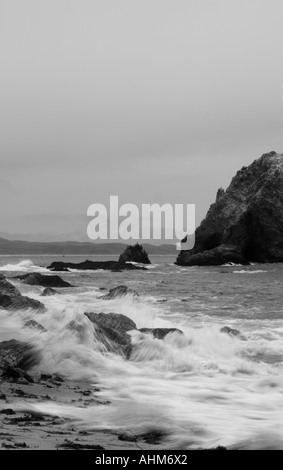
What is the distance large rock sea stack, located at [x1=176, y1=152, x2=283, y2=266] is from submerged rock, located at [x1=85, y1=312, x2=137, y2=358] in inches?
2981

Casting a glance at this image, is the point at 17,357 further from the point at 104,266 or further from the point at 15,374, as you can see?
the point at 104,266

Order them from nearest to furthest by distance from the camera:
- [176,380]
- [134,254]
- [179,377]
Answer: [176,380] → [179,377] → [134,254]

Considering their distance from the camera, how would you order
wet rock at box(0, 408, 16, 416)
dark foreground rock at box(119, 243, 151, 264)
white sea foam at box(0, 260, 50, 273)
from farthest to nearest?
dark foreground rock at box(119, 243, 151, 264) < white sea foam at box(0, 260, 50, 273) < wet rock at box(0, 408, 16, 416)

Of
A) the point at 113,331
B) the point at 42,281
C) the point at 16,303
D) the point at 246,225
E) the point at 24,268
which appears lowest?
the point at 24,268

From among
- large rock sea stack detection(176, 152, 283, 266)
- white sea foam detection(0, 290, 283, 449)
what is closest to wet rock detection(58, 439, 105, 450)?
white sea foam detection(0, 290, 283, 449)

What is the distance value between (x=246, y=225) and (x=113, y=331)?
8595cm

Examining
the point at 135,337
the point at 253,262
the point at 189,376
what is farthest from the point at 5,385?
the point at 253,262

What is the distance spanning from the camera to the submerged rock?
626 inches

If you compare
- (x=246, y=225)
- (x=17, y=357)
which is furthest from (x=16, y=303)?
(x=246, y=225)

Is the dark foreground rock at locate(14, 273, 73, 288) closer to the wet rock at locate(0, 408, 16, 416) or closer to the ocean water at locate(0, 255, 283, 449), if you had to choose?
the ocean water at locate(0, 255, 283, 449)

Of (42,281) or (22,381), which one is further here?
(42,281)

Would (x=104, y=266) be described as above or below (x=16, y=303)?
below

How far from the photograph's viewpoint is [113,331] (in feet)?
55.4

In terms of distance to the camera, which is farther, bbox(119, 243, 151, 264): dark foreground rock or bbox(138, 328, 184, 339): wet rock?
bbox(119, 243, 151, 264): dark foreground rock
